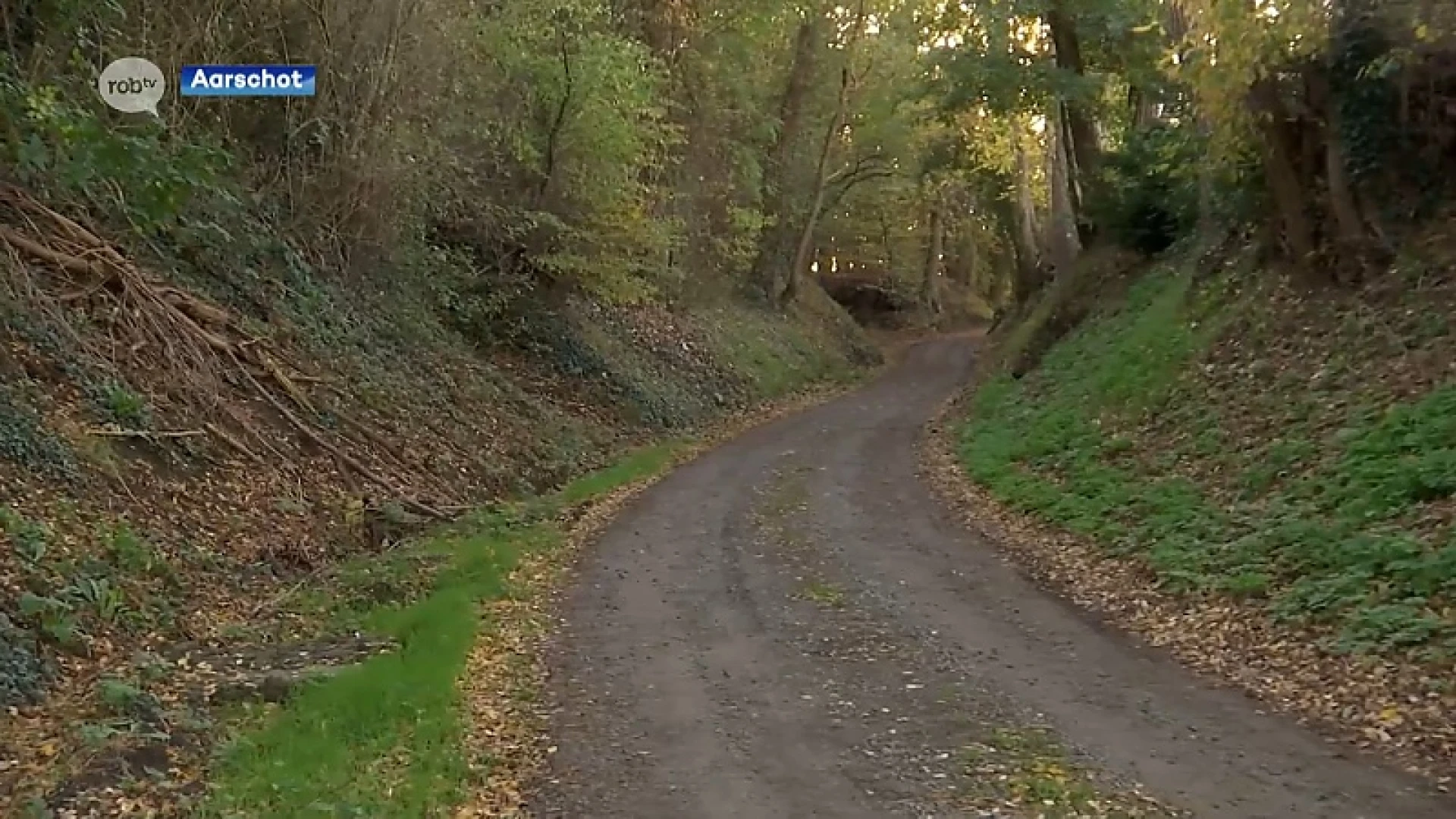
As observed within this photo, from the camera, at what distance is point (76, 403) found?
12531 millimetres

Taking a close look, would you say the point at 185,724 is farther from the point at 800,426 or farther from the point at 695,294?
the point at 695,294

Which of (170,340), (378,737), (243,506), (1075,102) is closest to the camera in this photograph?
(378,737)

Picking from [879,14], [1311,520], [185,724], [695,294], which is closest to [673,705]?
[185,724]

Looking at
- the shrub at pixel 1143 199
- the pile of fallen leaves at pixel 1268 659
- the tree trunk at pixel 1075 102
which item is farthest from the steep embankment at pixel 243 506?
the tree trunk at pixel 1075 102

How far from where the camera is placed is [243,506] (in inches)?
532

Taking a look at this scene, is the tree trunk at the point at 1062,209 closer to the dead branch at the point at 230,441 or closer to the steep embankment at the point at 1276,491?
the steep embankment at the point at 1276,491

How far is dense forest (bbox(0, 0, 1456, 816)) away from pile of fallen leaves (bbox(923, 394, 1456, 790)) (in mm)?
222

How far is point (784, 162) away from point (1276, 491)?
31.0m

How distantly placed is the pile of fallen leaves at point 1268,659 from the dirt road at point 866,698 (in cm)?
27

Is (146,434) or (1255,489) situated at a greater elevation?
(146,434)

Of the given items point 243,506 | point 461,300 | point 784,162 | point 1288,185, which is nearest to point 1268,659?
point 1288,185

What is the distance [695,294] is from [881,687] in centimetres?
2736

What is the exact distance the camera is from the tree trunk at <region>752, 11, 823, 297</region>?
40.0m

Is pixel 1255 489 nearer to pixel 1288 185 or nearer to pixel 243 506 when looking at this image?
pixel 1288 185
